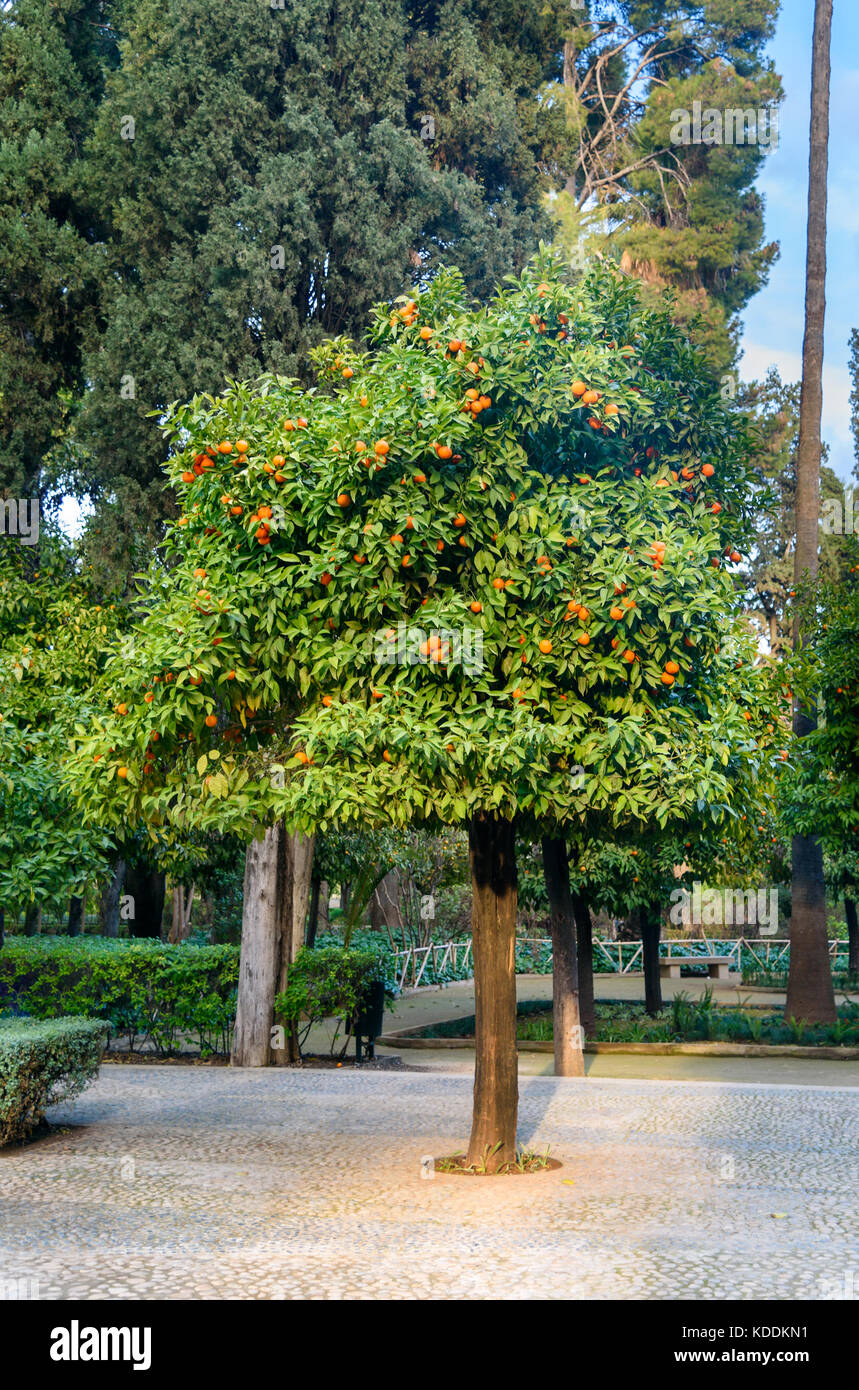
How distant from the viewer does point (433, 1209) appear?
23.3 ft

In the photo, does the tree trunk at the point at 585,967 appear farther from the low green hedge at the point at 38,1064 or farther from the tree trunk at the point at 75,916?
the tree trunk at the point at 75,916

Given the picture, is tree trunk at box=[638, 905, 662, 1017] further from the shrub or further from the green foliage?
the green foliage

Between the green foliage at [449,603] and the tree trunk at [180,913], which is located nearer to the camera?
the green foliage at [449,603]

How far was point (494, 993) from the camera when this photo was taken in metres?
8.19

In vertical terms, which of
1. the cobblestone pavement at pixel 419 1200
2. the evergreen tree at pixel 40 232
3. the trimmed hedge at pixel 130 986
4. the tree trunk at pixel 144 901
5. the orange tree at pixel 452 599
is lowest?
the cobblestone pavement at pixel 419 1200

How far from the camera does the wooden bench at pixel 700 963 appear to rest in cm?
2961

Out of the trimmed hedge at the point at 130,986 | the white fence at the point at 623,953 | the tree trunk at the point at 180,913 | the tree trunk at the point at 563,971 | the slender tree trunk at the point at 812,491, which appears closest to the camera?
the trimmed hedge at the point at 130,986

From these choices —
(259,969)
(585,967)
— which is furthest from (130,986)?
(585,967)

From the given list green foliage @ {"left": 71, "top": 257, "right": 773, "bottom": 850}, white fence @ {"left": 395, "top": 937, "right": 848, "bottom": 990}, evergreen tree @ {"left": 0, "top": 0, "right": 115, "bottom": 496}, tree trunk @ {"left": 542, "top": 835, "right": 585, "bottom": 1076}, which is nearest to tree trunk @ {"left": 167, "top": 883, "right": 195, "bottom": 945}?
white fence @ {"left": 395, "top": 937, "right": 848, "bottom": 990}

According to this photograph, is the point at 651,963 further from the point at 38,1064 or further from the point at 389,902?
the point at 38,1064

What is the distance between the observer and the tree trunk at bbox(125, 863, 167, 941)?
67.9ft

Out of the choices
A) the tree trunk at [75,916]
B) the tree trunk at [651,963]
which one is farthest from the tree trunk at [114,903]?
the tree trunk at [651,963]

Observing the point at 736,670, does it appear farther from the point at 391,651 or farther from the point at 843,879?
the point at 843,879

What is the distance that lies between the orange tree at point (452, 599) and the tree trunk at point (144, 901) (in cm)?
1361
